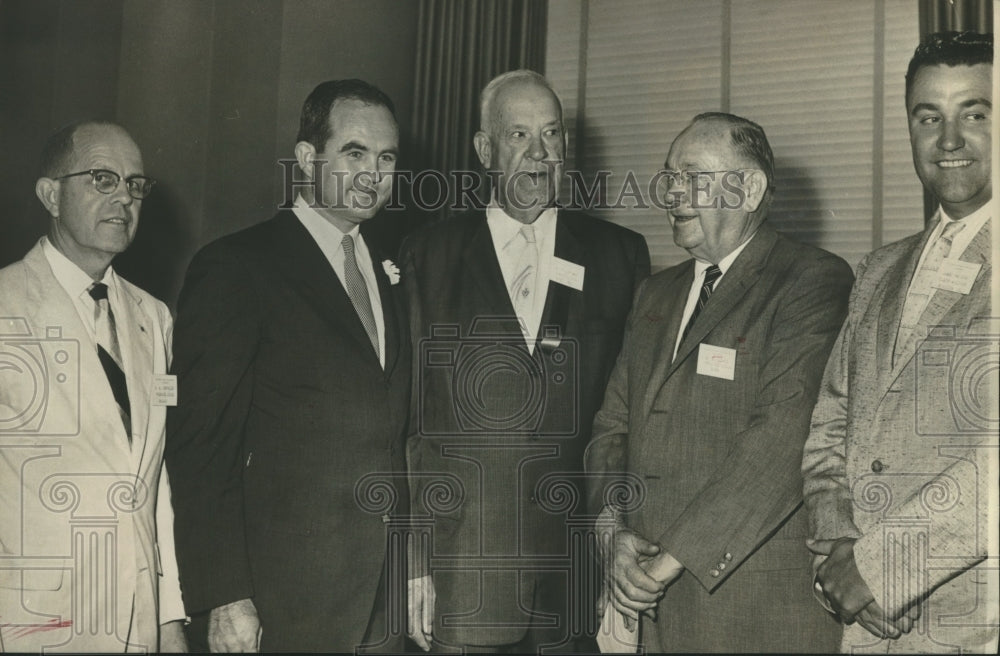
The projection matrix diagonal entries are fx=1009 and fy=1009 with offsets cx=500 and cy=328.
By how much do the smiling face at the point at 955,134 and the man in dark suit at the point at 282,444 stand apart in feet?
5.62

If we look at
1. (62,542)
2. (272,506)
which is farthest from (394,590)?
(62,542)

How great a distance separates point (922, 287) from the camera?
111 inches

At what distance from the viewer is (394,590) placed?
3.19 metres

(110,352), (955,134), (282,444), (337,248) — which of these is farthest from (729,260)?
(110,352)

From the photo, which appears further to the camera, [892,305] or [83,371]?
[83,371]

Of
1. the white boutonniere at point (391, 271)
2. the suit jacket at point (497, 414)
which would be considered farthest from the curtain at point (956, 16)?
the white boutonniere at point (391, 271)

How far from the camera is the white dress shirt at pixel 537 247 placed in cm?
332

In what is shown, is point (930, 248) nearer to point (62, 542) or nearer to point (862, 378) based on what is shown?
point (862, 378)

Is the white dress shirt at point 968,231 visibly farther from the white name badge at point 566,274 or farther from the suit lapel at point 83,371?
the suit lapel at point 83,371

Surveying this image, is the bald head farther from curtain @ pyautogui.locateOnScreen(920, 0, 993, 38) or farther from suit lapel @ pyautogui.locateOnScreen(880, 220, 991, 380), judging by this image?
curtain @ pyautogui.locateOnScreen(920, 0, 993, 38)

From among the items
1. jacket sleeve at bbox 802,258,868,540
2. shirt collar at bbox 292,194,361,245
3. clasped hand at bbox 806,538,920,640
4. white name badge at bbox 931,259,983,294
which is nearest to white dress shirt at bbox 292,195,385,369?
shirt collar at bbox 292,194,361,245

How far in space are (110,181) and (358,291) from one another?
85 centimetres

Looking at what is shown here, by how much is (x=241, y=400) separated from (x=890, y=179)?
7.92ft

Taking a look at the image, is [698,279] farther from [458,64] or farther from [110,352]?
[110,352]
